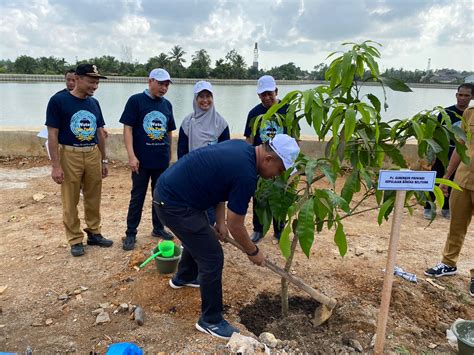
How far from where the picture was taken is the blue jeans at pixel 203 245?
2.28m

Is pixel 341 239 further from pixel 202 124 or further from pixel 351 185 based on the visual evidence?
pixel 202 124

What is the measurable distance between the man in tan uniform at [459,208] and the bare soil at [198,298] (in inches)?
4.3

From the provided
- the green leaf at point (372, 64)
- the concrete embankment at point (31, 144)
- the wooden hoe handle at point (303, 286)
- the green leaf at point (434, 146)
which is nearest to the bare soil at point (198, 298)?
the wooden hoe handle at point (303, 286)

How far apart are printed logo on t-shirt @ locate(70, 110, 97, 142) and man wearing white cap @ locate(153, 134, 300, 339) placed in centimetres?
133

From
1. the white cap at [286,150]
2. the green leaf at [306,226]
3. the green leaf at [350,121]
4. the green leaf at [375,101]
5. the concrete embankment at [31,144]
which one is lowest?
the concrete embankment at [31,144]

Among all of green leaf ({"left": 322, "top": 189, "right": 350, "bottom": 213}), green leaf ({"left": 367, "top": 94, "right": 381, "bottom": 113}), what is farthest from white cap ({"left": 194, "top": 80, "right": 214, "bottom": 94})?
green leaf ({"left": 322, "top": 189, "right": 350, "bottom": 213})

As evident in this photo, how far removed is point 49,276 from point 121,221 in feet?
4.05

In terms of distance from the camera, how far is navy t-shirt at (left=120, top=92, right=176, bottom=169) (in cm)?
342

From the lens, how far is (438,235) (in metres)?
4.24

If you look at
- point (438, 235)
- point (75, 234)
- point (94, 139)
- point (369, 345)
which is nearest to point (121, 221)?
point (75, 234)

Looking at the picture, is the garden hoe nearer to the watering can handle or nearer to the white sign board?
the watering can handle

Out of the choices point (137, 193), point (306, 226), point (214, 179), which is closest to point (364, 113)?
point (306, 226)

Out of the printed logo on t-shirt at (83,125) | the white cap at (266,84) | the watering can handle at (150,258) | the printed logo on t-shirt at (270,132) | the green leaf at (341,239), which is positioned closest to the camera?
the green leaf at (341,239)

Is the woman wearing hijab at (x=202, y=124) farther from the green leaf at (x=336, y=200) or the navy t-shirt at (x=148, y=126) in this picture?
the green leaf at (x=336, y=200)
